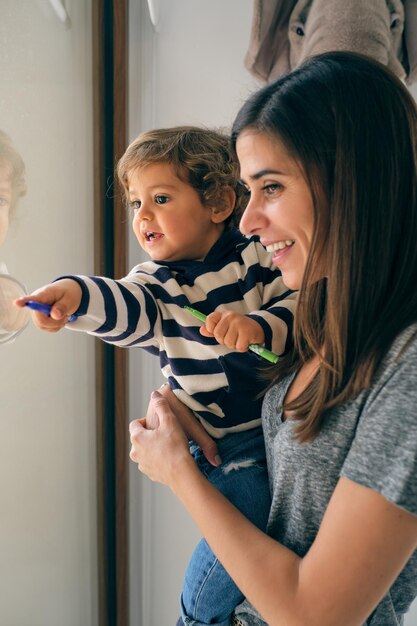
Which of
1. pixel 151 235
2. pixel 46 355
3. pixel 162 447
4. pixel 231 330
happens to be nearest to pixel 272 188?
pixel 231 330

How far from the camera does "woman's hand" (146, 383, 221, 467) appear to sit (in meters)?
1.06

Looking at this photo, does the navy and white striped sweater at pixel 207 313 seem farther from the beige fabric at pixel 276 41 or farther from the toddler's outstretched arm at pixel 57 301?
the beige fabric at pixel 276 41

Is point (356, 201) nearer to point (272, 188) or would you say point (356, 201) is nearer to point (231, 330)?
point (272, 188)

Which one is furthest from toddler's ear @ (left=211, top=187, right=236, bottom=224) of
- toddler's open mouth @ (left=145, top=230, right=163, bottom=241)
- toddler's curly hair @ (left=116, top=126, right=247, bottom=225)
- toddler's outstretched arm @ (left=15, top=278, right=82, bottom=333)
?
toddler's outstretched arm @ (left=15, top=278, right=82, bottom=333)

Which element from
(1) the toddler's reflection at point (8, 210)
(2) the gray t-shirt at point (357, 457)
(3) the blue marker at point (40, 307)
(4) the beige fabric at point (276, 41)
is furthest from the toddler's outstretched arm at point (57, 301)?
(4) the beige fabric at point (276, 41)

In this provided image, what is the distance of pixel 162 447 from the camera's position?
0.98 metres

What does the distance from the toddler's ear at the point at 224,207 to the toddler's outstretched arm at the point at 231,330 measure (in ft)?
0.91

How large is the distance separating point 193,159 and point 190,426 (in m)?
0.49

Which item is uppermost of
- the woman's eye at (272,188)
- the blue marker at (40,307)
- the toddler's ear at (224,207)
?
the woman's eye at (272,188)

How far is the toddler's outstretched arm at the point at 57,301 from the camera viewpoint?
2.69 feet

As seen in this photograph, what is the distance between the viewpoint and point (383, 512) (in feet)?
2.23

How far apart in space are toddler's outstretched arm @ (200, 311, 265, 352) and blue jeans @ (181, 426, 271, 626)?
23 cm

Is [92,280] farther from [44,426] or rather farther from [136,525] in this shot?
[136,525]

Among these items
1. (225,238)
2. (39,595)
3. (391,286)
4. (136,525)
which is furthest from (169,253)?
(136,525)
